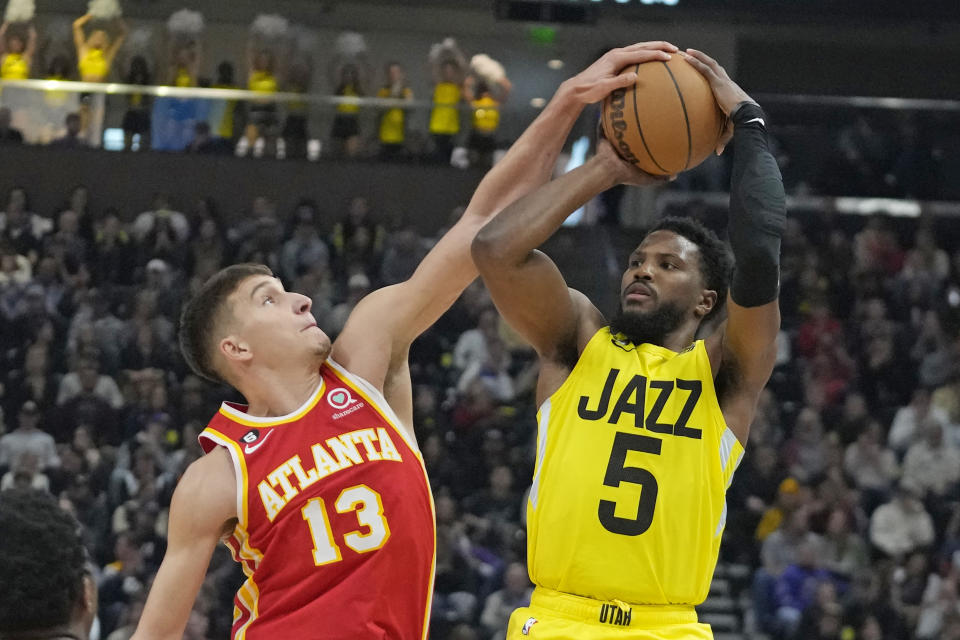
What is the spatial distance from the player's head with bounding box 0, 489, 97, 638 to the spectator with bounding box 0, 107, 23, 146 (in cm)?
1333

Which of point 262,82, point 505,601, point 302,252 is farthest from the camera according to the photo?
point 262,82

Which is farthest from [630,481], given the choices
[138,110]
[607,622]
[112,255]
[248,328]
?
[138,110]

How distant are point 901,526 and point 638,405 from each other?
7.97 meters

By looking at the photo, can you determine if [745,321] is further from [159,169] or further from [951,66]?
[951,66]

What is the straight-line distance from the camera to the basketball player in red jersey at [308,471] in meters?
3.41

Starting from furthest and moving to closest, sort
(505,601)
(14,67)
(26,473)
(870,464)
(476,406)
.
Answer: (14,67) → (476,406) → (870,464) → (26,473) → (505,601)

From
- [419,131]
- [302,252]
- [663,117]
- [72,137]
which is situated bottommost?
[302,252]

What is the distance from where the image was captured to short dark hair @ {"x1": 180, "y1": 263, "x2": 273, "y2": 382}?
3.73m

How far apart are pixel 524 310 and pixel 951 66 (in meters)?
15.7

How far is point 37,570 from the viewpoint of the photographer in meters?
2.20

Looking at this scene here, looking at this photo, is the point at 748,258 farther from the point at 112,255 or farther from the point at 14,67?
the point at 14,67

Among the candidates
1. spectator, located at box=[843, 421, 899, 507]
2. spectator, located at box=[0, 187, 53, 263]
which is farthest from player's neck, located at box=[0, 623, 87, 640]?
spectator, located at box=[0, 187, 53, 263]

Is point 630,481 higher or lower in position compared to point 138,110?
higher

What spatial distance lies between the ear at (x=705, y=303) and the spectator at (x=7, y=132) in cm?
1218
